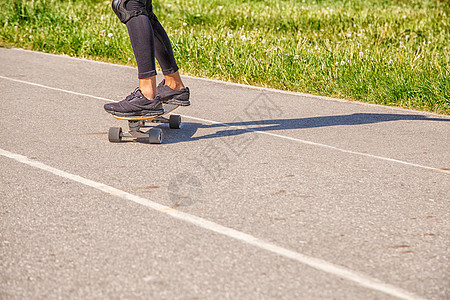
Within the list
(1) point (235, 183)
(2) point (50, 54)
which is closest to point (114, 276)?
(1) point (235, 183)

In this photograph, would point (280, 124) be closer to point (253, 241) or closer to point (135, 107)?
point (135, 107)

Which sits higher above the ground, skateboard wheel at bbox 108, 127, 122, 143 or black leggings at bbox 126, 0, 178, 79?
black leggings at bbox 126, 0, 178, 79

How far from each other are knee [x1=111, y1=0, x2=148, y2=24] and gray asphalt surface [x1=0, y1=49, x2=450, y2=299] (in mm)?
1202

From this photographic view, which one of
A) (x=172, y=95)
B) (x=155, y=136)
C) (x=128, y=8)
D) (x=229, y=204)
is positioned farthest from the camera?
(x=172, y=95)

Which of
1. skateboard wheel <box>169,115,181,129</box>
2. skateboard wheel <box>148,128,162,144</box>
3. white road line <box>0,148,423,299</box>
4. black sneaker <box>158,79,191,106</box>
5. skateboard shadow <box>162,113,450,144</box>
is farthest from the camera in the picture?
skateboard wheel <box>169,115,181,129</box>

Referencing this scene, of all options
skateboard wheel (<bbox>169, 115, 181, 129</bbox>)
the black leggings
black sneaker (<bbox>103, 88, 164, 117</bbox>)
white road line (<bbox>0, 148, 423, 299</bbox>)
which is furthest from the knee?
white road line (<bbox>0, 148, 423, 299</bbox>)

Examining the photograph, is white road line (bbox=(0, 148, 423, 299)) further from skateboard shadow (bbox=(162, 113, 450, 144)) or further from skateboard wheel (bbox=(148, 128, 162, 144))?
skateboard shadow (bbox=(162, 113, 450, 144))

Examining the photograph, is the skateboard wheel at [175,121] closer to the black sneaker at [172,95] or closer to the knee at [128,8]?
the black sneaker at [172,95]

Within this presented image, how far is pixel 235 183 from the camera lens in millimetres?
5223

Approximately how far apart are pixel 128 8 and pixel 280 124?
224 centimetres

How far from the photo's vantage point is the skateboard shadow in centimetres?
692

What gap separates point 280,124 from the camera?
755cm

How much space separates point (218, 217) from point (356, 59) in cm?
644

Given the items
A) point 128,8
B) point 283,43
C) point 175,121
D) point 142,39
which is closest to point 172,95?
point 175,121
